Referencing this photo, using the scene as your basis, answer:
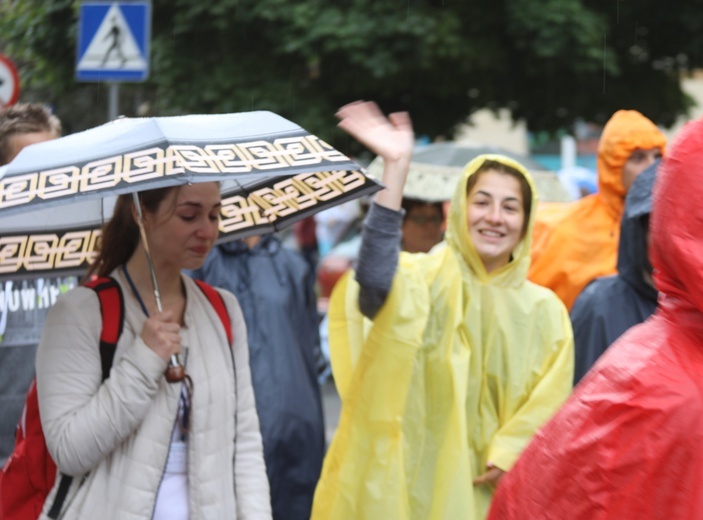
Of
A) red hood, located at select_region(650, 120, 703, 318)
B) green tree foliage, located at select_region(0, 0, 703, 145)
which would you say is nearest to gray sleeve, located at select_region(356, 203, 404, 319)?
red hood, located at select_region(650, 120, 703, 318)

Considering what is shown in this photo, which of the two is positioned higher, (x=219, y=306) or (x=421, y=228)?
(x=219, y=306)

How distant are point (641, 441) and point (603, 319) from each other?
9.46 feet

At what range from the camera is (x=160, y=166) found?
3.51m

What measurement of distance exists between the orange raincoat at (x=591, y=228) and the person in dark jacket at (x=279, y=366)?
1.23 m

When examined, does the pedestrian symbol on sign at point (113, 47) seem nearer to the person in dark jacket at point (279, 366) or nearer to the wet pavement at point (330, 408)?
the person in dark jacket at point (279, 366)

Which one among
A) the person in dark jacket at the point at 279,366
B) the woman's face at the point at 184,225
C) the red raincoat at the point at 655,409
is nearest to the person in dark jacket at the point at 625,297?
the person in dark jacket at the point at 279,366

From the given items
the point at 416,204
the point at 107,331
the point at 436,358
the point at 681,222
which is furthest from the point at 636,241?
the point at 681,222

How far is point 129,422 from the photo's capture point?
3.59 meters

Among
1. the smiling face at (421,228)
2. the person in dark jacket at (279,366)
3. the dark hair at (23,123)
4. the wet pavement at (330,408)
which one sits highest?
the dark hair at (23,123)

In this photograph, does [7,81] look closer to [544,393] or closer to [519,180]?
[519,180]

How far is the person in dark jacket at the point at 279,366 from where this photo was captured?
20.6 feet

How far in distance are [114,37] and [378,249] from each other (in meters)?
5.73

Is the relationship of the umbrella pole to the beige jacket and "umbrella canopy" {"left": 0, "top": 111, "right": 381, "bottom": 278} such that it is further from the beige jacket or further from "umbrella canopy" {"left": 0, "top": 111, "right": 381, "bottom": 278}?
"umbrella canopy" {"left": 0, "top": 111, "right": 381, "bottom": 278}

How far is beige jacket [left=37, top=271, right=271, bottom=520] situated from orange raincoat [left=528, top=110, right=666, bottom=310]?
3.14 m
